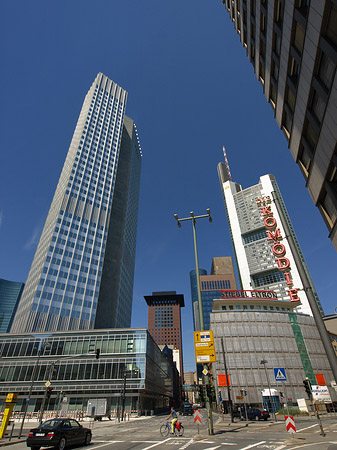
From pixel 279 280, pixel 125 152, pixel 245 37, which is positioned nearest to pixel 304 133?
pixel 245 37

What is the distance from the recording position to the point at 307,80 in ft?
53.2

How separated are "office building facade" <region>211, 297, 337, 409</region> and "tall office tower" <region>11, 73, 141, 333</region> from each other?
139 ft

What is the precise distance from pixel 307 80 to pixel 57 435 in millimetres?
25995

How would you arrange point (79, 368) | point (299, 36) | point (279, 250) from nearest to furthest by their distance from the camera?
point (299, 36) < point (79, 368) < point (279, 250)

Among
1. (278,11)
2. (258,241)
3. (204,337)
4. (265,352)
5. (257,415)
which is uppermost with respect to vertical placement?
(258,241)

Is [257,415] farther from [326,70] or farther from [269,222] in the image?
[269,222]

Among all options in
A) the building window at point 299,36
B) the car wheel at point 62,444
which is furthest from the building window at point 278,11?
the car wheel at point 62,444

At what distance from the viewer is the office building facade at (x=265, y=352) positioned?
57750 millimetres

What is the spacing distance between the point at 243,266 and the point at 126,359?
9222cm

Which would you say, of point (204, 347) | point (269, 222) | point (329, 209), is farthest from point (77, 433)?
point (269, 222)

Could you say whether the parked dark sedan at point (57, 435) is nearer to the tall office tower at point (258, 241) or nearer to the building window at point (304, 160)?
the building window at point (304, 160)

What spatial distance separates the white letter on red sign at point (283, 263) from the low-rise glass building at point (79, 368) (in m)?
55.8

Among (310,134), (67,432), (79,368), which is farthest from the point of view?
(79,368)

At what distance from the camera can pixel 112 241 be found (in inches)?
4166
